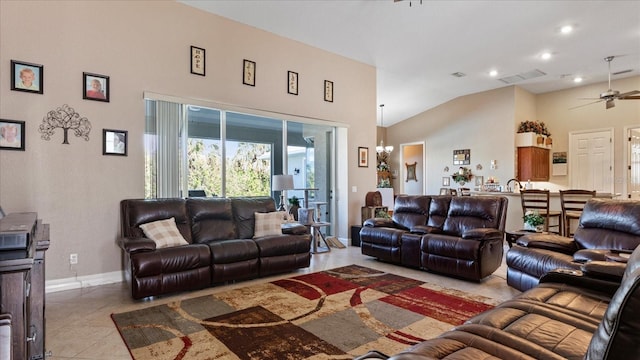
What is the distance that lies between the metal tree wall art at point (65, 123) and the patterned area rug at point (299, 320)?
7.42 ft

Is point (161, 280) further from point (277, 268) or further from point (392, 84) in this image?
point (392, 84)

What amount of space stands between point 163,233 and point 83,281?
1.18m

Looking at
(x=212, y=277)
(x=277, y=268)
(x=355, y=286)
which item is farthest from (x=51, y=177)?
(x=355, y=286)

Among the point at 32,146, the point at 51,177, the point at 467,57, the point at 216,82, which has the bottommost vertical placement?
the point at 51,177

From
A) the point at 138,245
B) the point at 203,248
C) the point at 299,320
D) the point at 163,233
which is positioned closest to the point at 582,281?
the point at 299,320

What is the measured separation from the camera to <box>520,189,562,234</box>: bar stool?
239 inches

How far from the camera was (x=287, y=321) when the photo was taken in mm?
2945

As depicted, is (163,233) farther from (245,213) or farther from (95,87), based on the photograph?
(95,87)

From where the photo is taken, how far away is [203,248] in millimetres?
A: 3834

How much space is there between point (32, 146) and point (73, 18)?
156 cm

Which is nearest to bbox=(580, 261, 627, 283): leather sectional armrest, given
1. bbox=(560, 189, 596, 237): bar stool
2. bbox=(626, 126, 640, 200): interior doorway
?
bbox=(560, 189, 596, 237): bar stool

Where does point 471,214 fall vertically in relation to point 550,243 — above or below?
above

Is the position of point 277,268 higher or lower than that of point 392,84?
lower

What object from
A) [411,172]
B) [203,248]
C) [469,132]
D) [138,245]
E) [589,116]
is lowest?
[203,248]
